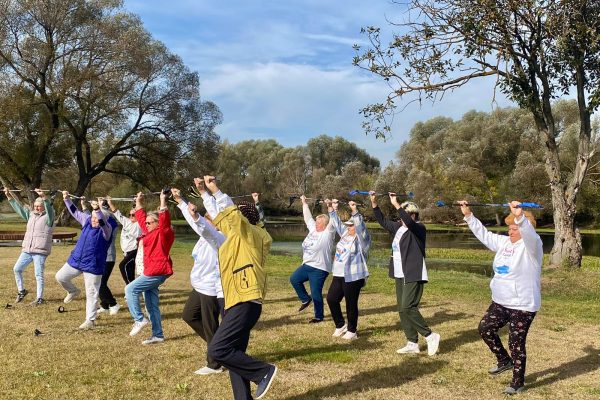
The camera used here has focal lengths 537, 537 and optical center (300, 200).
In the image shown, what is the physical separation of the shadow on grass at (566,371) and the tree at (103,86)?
3521 centimetres

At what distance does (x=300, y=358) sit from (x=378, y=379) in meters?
1.39

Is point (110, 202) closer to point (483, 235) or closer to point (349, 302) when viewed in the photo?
point (349, 302)

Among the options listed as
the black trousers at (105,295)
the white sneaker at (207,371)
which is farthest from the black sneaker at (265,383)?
the black trousers at (105,295)

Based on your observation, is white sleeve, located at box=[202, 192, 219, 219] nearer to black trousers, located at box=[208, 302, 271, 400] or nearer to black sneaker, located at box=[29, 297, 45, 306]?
black trousers, located at box=[208, 302, 271, 400]

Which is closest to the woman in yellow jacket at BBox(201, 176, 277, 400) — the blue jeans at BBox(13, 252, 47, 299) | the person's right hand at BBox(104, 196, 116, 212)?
the person's right hand at BBox(104, 196, 116, 212)

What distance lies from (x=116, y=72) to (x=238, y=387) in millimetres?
36710

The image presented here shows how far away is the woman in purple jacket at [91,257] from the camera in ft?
31.4

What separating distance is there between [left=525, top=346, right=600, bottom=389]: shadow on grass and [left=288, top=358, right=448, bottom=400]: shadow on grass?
123cm

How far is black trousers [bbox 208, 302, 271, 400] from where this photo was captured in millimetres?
5400

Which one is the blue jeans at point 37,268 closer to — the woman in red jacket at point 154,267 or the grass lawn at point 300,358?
the grass lawn at point 300,358

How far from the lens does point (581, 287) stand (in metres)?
16.8

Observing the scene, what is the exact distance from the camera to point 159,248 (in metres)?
8.65

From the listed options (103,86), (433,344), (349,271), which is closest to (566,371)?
(433,344)

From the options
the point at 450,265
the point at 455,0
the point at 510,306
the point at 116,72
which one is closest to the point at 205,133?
the point at 116,72
